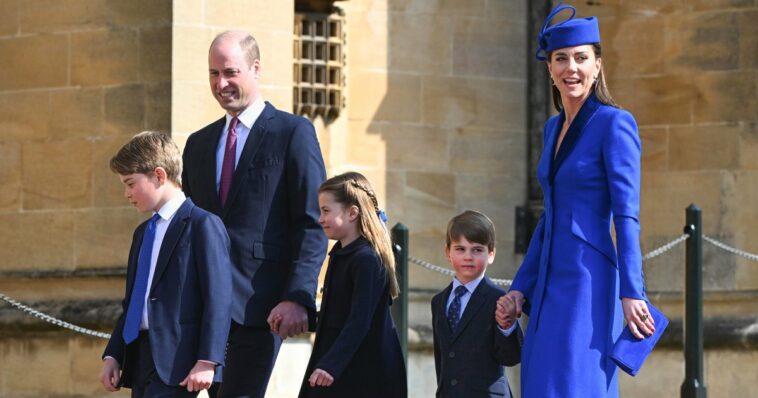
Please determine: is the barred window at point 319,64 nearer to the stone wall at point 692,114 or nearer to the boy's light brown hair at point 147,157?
the stone wall at point 692,114

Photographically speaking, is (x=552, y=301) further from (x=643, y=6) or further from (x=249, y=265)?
(x=643, y=6)

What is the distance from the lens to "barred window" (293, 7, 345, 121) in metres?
10.8

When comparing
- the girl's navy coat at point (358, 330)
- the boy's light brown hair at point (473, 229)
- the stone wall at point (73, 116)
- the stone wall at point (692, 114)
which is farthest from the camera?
the stone wall at point (692, 114)

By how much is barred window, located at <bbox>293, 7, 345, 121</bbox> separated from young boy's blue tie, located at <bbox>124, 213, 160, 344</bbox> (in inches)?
183

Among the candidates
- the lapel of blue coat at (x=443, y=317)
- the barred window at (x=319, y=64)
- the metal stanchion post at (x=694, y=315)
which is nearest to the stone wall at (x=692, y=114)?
the metal stanchion post at (x=694, y=315)

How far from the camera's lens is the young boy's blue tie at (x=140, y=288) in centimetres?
609

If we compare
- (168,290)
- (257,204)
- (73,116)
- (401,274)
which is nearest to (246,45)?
(257,204)

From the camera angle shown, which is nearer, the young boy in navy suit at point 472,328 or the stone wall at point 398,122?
the young boy in navy suit at point 472,328

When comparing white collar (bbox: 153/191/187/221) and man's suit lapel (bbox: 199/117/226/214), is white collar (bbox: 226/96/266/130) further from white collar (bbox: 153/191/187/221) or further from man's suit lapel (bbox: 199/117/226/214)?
white collar (bbox: 153/191/187/221)

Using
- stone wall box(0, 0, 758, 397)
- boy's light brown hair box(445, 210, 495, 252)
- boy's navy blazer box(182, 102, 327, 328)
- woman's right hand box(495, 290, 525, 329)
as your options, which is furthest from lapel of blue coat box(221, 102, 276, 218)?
stone wall box(0, 0, 758, 397)

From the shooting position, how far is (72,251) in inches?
397

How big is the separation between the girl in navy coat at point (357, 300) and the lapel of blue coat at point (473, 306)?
247 mm

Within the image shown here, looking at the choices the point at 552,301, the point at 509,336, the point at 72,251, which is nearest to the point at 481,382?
the point at 509,336

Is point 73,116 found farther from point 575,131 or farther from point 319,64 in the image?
point 575,131
